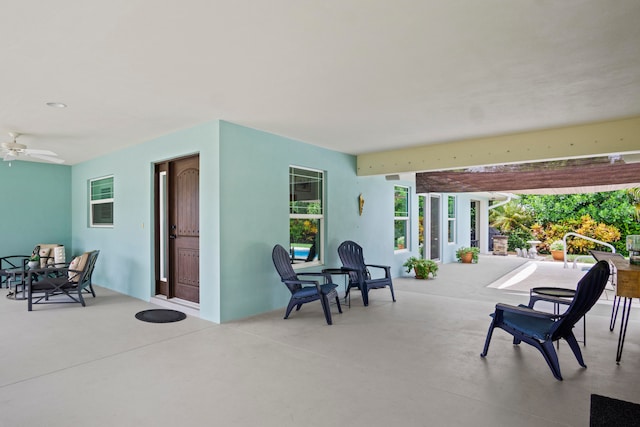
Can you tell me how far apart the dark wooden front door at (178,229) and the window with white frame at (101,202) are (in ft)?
6.29

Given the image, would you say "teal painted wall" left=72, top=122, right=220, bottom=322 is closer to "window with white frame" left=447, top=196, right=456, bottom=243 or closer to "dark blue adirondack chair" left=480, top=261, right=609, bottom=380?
"dark blue adirondack chair" left=480, top=261, right=609, bottom=380

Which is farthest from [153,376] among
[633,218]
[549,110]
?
[633,218]

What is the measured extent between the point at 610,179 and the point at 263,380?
6.86 meters

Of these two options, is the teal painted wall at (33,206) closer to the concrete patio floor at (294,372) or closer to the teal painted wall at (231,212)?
the teal painted wall at (231,212)

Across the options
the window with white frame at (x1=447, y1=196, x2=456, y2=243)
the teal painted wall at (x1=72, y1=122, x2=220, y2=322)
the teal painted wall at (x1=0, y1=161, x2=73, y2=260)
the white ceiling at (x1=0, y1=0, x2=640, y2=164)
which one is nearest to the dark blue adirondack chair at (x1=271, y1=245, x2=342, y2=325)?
the teal painted wall at (x1=72, y1=122, x2=220, y2=322)

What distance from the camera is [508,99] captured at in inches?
149

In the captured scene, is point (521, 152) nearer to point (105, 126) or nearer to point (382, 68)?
point (382, 68)

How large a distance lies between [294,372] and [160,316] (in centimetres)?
257

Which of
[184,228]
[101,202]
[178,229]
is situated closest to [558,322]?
[184,228]

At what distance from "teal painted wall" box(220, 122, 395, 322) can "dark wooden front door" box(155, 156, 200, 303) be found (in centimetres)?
76

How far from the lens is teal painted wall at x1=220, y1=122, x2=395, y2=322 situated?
4.67 meters

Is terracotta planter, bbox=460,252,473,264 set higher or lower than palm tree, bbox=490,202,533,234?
lower

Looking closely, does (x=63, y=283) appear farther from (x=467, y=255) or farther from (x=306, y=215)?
(x=467, y=255)

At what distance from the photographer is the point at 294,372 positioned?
124 inches
